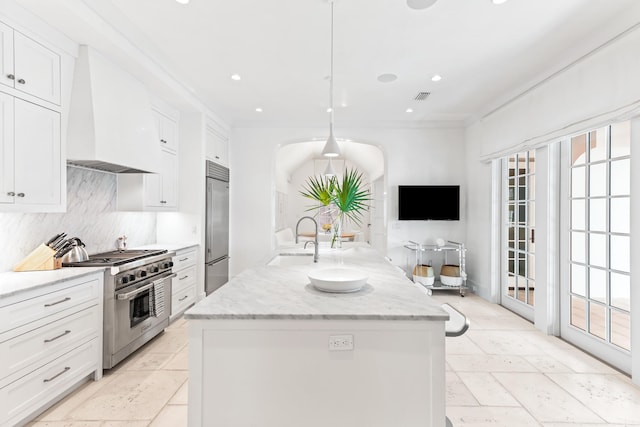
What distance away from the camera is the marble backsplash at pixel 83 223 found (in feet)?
7.80

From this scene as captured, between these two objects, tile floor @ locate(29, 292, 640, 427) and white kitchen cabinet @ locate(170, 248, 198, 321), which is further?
white kitchen cabinet @ locate(170, 248, 198, 321)

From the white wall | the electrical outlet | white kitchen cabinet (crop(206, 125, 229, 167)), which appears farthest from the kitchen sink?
the white wall

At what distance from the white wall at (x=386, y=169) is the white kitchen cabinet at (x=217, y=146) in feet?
0.88

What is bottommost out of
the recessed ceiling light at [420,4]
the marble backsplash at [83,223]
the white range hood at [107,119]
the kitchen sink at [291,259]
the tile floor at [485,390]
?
the tile floor at [485,390]

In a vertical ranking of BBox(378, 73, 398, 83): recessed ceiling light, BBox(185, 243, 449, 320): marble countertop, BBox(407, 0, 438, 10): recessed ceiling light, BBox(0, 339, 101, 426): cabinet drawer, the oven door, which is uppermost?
BBox(378, 73, 398, 83): recessed ceiling light

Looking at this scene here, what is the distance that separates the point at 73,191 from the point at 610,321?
4.83m

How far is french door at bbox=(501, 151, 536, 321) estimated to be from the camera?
153 inches

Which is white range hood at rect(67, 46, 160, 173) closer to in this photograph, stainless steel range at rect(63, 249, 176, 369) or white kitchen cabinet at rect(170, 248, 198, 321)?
stainless steel range at rect(63, 249, 176, 369)

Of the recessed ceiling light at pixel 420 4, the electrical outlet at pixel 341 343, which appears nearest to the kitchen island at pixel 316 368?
the electrical outlet at pixel 341 343

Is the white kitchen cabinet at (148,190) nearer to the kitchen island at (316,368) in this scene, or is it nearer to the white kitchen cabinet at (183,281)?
the white kitchen cabinet at (183,281)

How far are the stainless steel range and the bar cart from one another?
11.5ft

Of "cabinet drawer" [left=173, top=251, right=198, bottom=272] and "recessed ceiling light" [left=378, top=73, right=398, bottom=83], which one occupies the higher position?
"recessed ceiling light" [left=378, top=73, right=398, bottom=83]

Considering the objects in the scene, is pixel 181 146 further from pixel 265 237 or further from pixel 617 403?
pixel 617 403

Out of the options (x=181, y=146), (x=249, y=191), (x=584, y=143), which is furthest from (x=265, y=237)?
(x=584, y=143)
